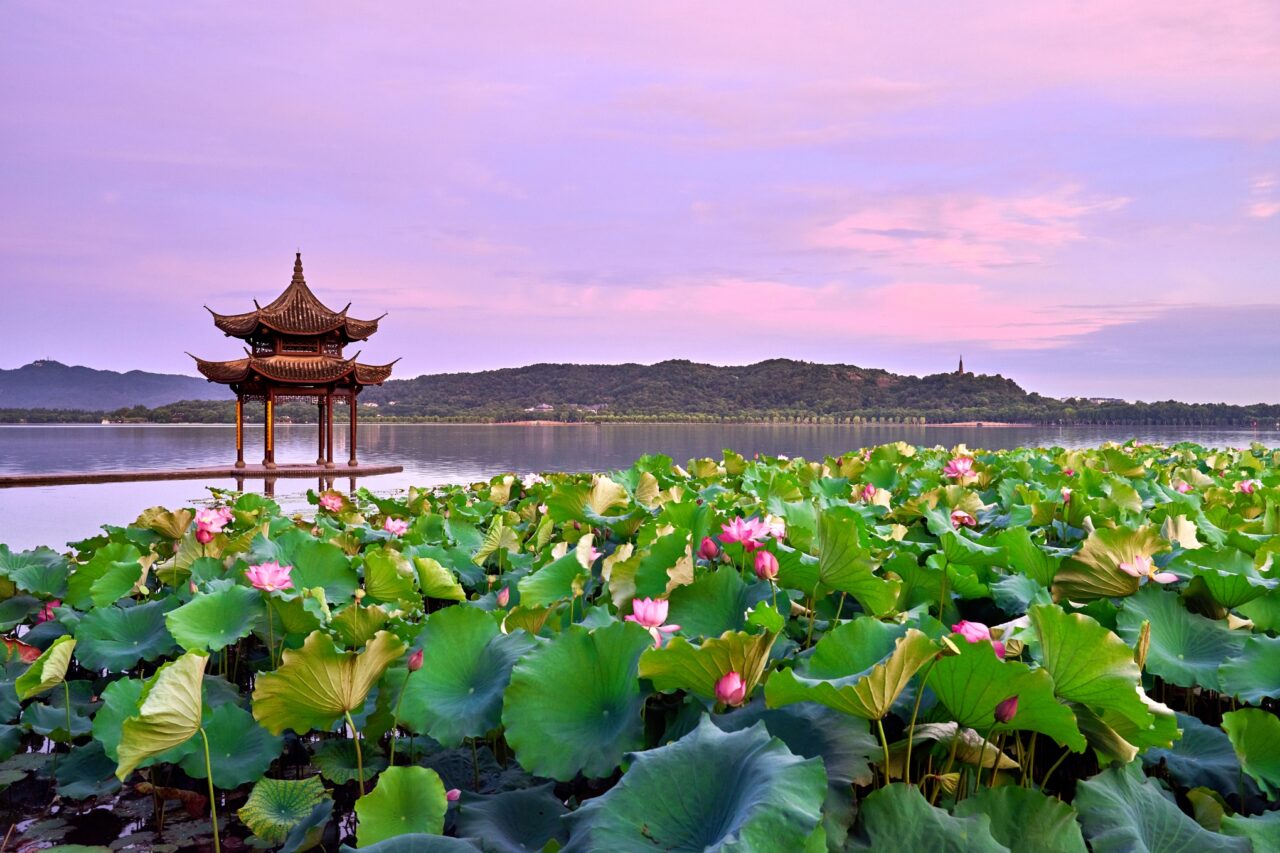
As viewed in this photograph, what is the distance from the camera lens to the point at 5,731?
2.08 meters

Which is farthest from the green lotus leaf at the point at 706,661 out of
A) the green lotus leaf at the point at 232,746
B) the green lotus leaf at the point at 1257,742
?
the green lotus leaf at the point at 232,746

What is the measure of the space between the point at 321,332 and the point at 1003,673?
22759mm

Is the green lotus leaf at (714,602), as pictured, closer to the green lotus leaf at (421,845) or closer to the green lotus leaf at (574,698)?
the green lotus leaf at (574,698)

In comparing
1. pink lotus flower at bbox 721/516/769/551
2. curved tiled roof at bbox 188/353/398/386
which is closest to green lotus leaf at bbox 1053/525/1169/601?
pink lotus flower at bbox 721/516/769/551

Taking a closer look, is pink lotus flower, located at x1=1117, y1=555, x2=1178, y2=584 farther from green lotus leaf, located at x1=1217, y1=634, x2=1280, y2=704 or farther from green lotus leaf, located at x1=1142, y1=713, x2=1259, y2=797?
green lotus leaf, located at x1=1142, y1=713, x2=1259, y2=797

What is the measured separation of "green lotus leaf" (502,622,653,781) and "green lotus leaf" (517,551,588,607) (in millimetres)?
605

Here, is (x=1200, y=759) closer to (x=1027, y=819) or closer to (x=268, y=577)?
(x=1027, y=819)

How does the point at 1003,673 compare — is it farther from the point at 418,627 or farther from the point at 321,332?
the point at 321,332

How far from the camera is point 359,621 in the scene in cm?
174

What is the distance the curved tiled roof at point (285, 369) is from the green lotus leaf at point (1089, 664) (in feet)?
67.2

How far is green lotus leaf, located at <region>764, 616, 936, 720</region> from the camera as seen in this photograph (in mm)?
928

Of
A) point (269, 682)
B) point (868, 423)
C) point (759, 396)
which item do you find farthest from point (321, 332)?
point (759, 396)

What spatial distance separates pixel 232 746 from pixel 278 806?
0.61 ft

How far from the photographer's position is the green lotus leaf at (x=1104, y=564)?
1616mm
